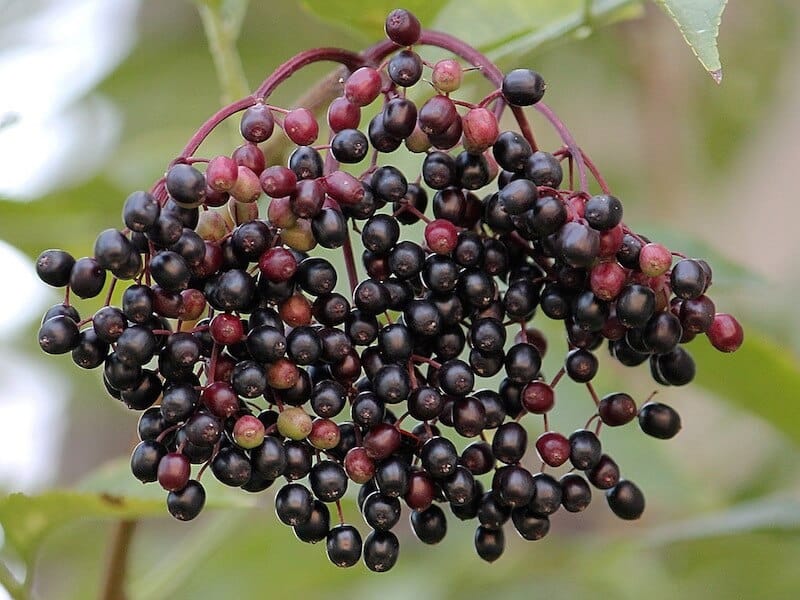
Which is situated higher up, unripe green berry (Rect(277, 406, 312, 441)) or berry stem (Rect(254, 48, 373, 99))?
berry stem (Rect(254, 48, 373, 99))

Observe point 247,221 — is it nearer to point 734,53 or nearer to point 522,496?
point 522,496

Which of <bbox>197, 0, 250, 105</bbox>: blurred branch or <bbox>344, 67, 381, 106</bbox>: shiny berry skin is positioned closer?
<bbox>344, 67, 381, 106</bbox>: shiny berry skin

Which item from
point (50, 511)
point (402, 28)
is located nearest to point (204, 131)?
point (402, 28)

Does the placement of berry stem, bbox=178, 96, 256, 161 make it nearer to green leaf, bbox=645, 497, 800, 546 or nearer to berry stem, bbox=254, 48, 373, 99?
berry stem, bbox=254, 48, 373, 99

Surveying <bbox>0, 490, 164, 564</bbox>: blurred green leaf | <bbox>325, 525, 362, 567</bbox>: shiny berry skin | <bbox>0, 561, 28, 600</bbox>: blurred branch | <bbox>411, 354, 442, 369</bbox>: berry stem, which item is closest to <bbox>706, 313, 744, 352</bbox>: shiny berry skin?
<bbox>411, 354, 442, 369</bbox>: berry stem

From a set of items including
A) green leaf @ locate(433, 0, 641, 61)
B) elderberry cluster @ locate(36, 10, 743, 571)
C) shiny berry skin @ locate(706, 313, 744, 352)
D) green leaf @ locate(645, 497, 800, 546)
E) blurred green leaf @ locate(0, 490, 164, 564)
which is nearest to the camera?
elderberry cluster @ locate(36, 10, 743, 571)

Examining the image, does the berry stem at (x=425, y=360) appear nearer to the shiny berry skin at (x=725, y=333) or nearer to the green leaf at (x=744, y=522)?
the shiny berry skin at (x=725, y=333)
